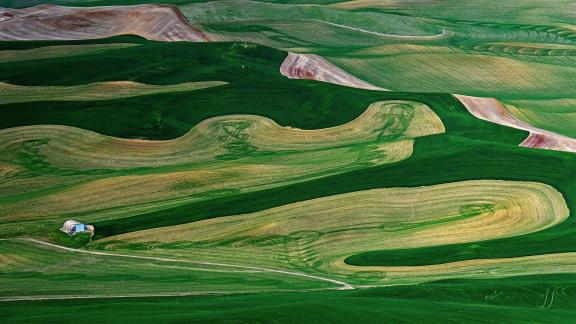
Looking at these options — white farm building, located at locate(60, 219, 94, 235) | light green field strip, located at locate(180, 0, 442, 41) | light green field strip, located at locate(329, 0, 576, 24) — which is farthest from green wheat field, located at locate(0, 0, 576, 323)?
light green field strip, located at locate(329, 0, 576, 24)

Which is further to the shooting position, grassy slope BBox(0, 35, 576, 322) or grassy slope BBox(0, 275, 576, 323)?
grassy slope BBox(0, 35, 576, 322)

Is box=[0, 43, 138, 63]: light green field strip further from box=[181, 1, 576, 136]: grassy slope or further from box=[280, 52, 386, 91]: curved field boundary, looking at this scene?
box=[280, 52, 386, 91]: curved field boundary

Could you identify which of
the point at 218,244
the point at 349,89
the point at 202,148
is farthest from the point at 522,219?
the point at 349,89

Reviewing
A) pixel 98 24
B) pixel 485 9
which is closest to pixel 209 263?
pixel 98 24

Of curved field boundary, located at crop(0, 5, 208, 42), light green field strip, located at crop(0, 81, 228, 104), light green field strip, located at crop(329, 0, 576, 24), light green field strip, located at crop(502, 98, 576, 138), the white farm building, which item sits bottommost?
the white farm building

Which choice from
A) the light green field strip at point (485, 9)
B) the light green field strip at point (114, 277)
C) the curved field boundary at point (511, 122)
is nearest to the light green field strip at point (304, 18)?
the light green field strip at point (485, 9)

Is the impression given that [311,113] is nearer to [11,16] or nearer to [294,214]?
[294,214]
